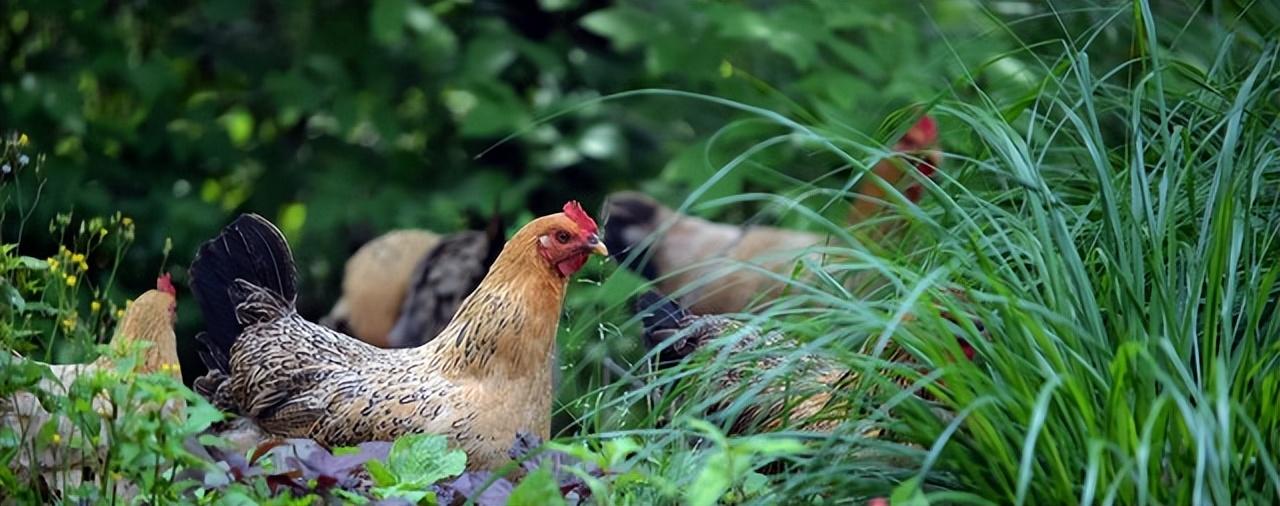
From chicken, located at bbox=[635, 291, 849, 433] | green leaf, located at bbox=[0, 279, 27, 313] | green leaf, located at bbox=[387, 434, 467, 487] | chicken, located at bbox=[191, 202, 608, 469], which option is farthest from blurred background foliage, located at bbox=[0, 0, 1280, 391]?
green leaf, located at bbox=[0, 279, 27, 313]

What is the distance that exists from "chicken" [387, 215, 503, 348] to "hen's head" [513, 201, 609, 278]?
232 cm

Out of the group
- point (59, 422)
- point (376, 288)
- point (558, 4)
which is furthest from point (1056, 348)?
point (558, 4)

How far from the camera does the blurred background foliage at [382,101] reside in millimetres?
6758

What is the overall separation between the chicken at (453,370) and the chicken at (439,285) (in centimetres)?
207

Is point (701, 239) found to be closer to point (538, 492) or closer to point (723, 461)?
point (538, 492)

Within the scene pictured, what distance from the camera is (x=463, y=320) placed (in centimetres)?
326

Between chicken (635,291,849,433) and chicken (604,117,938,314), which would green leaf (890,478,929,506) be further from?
chicken (604,117,938,314)

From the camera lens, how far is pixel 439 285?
19.0ft

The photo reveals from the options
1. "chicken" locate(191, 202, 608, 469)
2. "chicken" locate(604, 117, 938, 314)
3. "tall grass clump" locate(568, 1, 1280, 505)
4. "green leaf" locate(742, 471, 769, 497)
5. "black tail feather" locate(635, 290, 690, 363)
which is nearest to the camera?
"tall grass clump" locate(568, 1, 1280, 505)

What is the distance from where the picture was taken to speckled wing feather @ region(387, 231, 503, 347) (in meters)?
5.70

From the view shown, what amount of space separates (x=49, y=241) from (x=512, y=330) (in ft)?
12.9

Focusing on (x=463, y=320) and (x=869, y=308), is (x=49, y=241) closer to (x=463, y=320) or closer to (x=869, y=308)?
(x=463, y=320)

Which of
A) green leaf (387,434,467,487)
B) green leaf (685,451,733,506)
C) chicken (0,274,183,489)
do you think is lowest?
green leaf (387,434,467,487)

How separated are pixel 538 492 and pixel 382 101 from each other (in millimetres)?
4992
